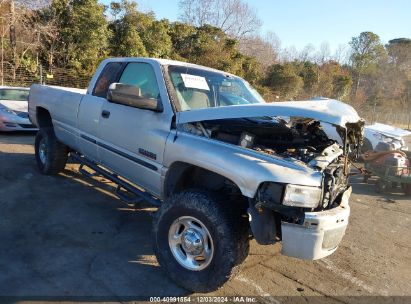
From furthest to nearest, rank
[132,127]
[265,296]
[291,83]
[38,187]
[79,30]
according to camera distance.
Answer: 1. [291,83]
2. [79,30]
3. [38,187]
4. [132,127]
5. [265,296]

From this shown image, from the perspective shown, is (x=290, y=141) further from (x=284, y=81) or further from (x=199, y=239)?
(x=284, y=81)

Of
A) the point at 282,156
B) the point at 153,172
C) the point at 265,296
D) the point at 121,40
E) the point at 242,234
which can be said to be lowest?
the point at 265,296

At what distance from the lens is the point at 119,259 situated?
3.99 metres

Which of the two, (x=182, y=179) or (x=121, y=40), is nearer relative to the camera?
(x=182, y=179)

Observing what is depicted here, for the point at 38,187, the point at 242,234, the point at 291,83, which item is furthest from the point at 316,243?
the point at 291,83

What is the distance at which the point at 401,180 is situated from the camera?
8141mm

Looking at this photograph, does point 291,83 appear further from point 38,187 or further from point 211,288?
point 211,288

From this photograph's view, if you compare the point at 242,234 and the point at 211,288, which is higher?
the point at 242,234

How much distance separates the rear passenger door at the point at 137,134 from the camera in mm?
4031

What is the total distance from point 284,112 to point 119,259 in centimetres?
221

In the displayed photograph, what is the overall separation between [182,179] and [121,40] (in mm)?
18374

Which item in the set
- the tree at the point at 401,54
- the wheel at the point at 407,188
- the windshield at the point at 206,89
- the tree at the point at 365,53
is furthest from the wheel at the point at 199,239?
the tree at the point at 401,54

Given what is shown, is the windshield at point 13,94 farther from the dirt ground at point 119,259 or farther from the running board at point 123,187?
the running board at point 123,187

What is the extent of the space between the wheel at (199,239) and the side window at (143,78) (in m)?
1.33
